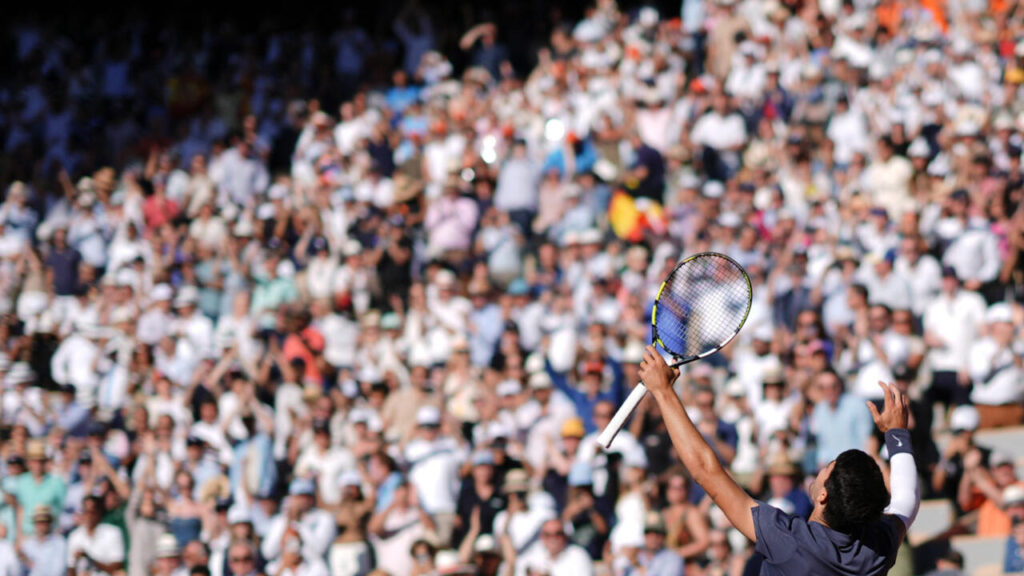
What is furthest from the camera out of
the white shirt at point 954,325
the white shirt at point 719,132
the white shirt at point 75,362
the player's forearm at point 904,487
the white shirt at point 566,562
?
the white shirt at point 719,132

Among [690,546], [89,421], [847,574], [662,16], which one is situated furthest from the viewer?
[662,16]

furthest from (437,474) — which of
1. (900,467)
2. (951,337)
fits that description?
(900,467)

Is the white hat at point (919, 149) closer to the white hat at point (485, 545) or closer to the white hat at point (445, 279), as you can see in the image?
the white hat at point (445, 279)

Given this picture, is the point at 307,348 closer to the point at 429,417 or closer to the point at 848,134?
the point at 429,417

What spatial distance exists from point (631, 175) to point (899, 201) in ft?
9.14

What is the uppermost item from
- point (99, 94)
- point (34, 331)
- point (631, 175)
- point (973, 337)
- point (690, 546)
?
point (99, 94)

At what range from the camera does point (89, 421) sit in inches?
526

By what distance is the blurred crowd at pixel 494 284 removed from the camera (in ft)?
35.3

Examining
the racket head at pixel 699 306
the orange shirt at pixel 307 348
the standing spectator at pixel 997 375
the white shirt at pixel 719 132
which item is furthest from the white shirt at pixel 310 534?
the white shirt at pixel 719 132

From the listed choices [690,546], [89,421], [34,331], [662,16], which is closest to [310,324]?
[89,421]

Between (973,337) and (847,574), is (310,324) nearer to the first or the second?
(973,337)

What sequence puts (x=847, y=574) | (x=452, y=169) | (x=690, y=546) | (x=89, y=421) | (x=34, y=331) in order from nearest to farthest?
(x=847, y=574), (x=690, y=546), (x=89, y=421), (x=34, y=331), (x=452, y=169)

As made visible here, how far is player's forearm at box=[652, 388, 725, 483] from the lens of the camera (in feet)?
14.9

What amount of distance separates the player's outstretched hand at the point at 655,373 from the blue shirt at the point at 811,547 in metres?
0.46
